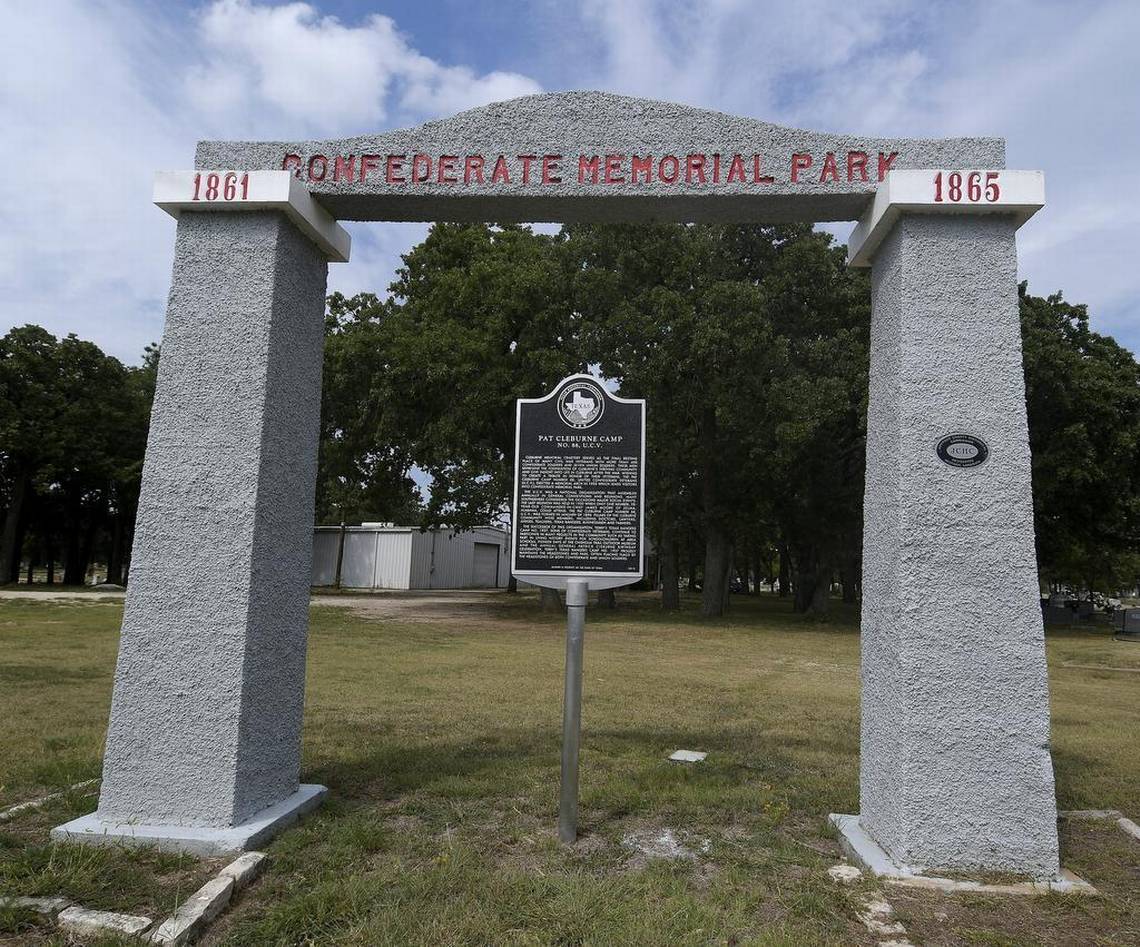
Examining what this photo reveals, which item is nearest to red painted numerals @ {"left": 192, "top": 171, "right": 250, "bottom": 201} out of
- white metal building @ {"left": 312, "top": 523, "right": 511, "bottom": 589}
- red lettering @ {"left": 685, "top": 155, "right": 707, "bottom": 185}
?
red lettering @ {"left": 685, "top": 155, "right": 707, "bottom": 185}

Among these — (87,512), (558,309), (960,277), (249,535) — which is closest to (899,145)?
(960,277)

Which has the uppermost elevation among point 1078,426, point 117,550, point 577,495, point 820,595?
point 1078,426

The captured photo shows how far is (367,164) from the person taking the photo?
4988 mm

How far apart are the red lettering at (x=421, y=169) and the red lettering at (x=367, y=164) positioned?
228mm

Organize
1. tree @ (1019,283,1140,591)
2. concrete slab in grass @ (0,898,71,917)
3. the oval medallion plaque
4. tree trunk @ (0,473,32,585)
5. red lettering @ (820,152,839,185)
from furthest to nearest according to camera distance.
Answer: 1. tree trunk @ (0,473,32,585)
2. tree @ (1019,283,1140,591)
3. red lettering @ (820,152,839,185)
4. the oval medallion plaque
5. concrete slab in grass @ (0,898,71,917)

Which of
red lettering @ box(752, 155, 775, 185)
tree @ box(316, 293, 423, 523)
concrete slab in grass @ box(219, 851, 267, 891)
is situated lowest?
concrete slab in grass @ box(219, 851, 267, 891)

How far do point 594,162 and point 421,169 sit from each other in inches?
39.6

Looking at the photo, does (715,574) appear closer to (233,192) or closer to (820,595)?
(820,595)

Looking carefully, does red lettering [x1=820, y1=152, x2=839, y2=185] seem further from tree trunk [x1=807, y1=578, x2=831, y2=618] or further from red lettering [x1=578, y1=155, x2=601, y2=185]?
tree trunk [x1=807, y1=578, x2=831, y2=618]

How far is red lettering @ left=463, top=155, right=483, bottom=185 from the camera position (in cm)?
493

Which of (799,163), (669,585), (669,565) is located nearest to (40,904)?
(799,163)

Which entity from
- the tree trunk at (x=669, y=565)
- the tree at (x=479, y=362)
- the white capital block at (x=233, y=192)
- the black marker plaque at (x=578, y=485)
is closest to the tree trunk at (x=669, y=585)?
the tree trunk at (x=669, y=565)

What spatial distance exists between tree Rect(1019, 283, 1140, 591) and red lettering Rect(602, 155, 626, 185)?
20.4 metres

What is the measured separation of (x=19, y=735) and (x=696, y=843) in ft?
18.0
